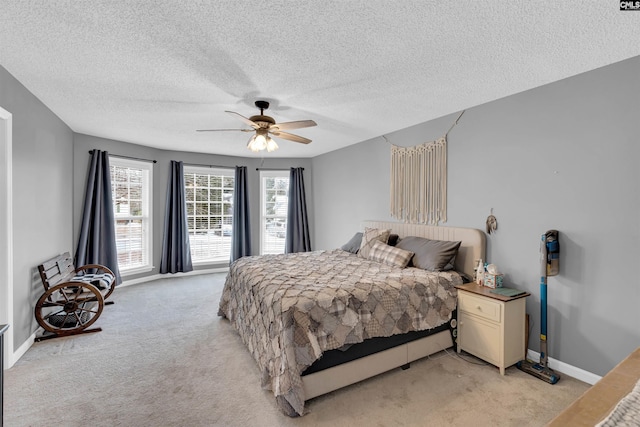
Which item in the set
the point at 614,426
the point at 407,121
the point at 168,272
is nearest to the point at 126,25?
the point at 614,426

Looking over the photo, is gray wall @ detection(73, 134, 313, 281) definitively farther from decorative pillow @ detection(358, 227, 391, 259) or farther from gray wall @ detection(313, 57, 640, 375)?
gray wall @ detection(313, 57, 640, 375)

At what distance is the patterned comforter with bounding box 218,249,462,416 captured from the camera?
2107 millimetres

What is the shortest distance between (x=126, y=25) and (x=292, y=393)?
2.61m

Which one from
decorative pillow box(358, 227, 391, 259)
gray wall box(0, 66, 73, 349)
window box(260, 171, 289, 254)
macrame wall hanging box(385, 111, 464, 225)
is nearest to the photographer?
gray wall box(0, 66, 73, 349)

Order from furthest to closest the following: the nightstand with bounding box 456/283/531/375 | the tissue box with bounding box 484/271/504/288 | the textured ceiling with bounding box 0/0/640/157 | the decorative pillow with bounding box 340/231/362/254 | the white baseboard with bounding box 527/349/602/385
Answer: the decorative pillow with bounding box 340/231/362/254 → the tissue box with bounding box 484/271/504/288 → the nightstand with bounding box 456/283/531/375 → the white baseboard with bounding box 527/349/602/385 → the textured ceiling with bounding box 0/0/640/157

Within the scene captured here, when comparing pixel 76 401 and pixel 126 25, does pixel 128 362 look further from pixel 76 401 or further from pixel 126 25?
pixel 126 25

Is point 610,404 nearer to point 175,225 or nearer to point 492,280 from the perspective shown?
point 492,280

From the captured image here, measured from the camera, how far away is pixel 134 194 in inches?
210

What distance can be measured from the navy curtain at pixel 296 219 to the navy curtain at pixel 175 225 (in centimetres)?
205

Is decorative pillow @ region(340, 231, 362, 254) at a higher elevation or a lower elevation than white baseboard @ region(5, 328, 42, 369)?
higher

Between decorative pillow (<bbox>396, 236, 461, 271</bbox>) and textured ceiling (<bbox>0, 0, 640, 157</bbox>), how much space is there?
4.98 feet

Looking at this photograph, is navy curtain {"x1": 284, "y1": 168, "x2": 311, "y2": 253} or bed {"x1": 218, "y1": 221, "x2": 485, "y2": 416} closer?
bed {"x1": 218, "y1": 221, "x2": 485, "y2": 416}

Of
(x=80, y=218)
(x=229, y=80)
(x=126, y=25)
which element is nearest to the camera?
(x=126, y=25)

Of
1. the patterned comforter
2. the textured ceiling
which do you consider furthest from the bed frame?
the textured ceiling
